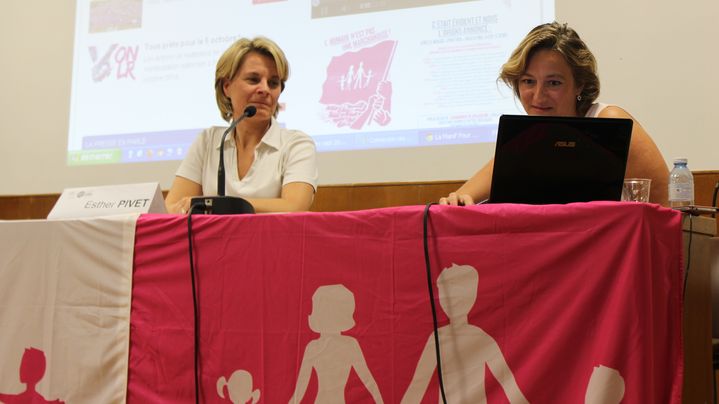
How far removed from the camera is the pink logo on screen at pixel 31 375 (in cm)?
150

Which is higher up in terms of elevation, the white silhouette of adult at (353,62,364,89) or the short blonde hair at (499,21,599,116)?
the white silhouette of adult at (353,62,364,89)

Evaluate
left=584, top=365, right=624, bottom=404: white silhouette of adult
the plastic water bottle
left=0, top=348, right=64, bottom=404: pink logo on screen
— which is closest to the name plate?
left=0, top=348, right=64, bottom=404: pink logo on screen

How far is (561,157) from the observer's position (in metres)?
1.30

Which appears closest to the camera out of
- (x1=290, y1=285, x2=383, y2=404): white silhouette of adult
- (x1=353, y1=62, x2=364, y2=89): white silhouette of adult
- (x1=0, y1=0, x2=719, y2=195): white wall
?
(x1=290, y1=285, x2=383, y2=404): white silhouette of adult

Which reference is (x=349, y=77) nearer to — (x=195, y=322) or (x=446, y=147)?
(x=446, y=147)

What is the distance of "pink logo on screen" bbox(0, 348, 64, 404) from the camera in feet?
4.91

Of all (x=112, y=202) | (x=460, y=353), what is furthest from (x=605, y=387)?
(x=112, y=202)

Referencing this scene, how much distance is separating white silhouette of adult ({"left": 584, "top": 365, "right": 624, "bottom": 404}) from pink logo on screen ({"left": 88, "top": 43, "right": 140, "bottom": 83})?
2.78 meters

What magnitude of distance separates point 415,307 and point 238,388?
388mm

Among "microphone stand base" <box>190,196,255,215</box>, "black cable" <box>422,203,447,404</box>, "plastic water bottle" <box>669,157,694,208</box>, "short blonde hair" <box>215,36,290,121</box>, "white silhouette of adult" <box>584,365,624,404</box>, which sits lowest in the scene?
"white silhouette of adult" <box>584,365,624,404</box>

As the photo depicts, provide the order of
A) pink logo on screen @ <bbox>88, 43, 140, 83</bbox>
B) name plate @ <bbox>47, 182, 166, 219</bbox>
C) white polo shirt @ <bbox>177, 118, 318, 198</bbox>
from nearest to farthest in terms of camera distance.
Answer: name plate @ <bbox>47, 182, 166, 219</bbox> → white polo shirt @ <bbox>177, 118, 318, 198</bbox> → pink logo on screen @ <bbox>88, 43, 140, 83</bbox>

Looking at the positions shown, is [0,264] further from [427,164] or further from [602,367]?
[427,164]

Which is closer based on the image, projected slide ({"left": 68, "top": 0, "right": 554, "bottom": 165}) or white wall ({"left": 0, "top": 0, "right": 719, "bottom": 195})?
white wall ({"left": 0, "top": 0, "right": 719, "bottom": 195})

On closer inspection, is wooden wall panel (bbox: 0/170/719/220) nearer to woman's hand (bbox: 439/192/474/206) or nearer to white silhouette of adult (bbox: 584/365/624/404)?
woman's hand (bbox: 439/192/474/206)
